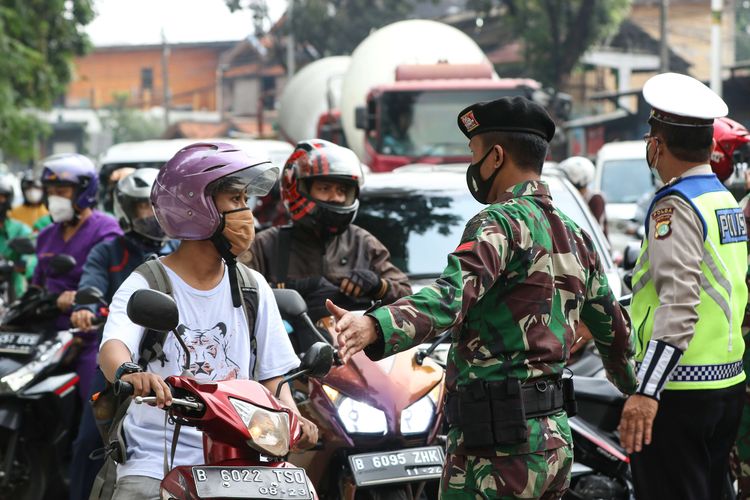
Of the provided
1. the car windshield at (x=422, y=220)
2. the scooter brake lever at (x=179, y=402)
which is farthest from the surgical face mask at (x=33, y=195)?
the scooter brake lever at (x=179, y=402)

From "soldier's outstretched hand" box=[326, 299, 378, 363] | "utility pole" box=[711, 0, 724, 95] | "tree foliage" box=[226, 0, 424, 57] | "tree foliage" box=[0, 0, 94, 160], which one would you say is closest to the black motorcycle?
"soldier's outstretched hand" box=[326, 299, 378, 363]

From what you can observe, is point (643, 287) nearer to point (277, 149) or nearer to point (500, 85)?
point (500, 85)

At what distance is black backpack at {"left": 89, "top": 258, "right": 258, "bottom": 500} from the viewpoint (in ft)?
12.6

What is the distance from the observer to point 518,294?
3750mm

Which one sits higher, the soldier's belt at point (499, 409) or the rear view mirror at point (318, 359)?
the rear view mirror at point (318, 359)

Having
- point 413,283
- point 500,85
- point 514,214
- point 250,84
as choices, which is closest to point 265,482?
point 514,214

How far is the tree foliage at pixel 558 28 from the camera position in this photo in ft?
106

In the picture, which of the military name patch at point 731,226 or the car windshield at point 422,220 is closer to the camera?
the military name patch at point 731,226

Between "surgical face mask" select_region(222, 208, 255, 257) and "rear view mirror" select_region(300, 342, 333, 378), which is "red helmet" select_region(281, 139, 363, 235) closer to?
"surgical face mask" select_region(222, 208, 255, 257)

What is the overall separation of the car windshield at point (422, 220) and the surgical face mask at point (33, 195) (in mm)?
5854

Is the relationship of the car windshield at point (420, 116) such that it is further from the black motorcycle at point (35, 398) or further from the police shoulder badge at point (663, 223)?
the police shoulder badge at point (663, 223)

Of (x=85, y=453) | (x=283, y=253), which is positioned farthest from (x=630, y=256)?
(x=85, y=453)

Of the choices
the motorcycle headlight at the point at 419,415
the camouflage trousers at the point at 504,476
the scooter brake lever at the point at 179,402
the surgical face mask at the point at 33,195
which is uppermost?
the scooter brake lever at the point at 179,402

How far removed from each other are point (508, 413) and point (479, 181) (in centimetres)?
74
